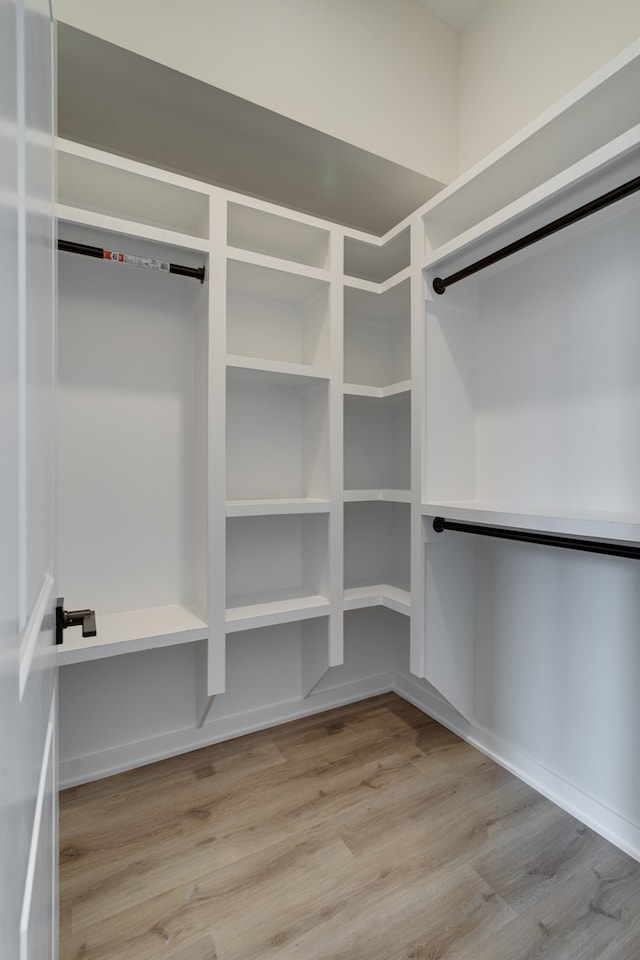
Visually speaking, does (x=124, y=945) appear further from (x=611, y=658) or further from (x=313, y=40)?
(x=313, y=40)

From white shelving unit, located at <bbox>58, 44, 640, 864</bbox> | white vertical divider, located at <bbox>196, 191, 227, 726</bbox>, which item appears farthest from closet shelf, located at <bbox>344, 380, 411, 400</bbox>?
white vertical divider, located at <bbox>196, 191, 227, 726</bbox>

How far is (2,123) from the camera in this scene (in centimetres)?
34

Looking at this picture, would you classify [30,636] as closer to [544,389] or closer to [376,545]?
[544,389]

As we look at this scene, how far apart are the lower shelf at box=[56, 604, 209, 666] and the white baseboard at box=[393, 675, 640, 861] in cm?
121

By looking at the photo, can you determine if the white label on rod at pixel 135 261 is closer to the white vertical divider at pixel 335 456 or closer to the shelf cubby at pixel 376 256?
the white vertical divider at pixel 335 456

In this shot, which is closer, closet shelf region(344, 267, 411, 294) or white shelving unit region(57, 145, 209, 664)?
white shelving unit region(57, 145, 209, 664)

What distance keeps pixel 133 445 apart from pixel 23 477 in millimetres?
Answer: 1369

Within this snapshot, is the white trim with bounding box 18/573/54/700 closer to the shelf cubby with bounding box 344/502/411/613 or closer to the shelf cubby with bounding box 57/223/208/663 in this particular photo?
the shelf cubby with bounding box 57/223/208/663

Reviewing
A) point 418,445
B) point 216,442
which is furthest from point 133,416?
point 418,445

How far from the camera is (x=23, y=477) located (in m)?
0.43

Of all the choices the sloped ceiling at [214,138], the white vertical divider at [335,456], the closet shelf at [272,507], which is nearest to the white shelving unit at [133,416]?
the closet shelf at [272,507]

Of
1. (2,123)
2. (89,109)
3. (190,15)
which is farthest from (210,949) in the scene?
(190,15)

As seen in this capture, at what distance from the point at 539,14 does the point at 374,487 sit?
1.90m

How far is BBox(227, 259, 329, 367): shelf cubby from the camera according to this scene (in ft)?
6.02
